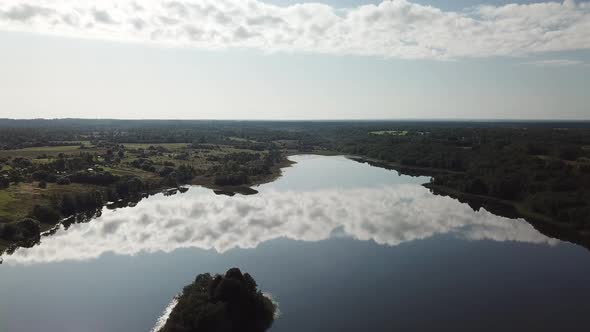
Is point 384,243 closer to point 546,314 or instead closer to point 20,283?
point 546,314

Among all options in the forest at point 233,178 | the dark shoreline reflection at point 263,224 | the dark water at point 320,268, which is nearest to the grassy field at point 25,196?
the forest at point 233,178

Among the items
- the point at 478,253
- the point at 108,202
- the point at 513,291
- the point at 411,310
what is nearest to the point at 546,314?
the point at 513,291

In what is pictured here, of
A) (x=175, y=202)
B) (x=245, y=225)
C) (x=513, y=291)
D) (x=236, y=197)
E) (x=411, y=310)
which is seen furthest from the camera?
(x=236, y=197)

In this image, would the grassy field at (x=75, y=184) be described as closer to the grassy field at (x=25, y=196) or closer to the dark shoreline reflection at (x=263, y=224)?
the grassy field at (x=25, y=196)

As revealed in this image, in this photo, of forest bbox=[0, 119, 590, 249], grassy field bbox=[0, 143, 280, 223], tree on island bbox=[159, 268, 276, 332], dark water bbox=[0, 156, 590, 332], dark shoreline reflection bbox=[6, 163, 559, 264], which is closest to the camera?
tree on island bbox=[159, 268, 276, 332]

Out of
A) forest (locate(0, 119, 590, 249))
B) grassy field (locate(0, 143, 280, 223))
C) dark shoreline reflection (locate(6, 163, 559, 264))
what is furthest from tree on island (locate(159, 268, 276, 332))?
grassy field (locate(0, 143, 280, 223))

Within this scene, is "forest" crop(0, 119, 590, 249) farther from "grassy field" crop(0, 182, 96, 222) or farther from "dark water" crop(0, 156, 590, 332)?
"dark water" crop(0, 156, 590, 332)

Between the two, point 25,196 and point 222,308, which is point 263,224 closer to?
point 222,308
